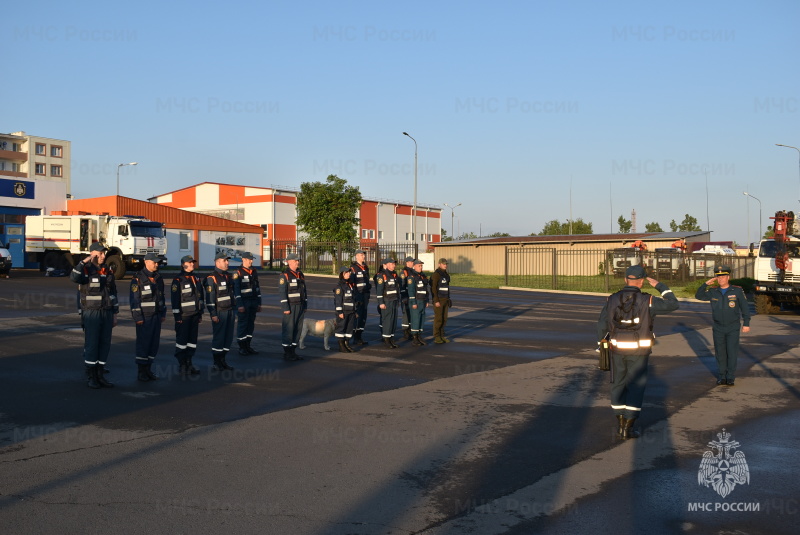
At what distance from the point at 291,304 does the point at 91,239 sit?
23773mm

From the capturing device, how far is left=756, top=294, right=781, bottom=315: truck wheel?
23.3 meters

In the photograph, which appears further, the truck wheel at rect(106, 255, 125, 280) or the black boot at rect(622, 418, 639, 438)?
the truck wheel at rect(106, 255, 125, 280)

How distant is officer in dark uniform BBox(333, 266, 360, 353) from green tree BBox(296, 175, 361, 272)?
36.3 metres

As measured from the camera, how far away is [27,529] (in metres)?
4.89

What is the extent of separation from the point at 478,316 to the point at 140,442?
15712 millimetres

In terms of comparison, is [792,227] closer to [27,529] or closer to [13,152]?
[27,529]

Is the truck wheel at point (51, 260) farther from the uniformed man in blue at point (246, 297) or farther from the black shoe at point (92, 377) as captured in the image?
the black shoe at point (92, 377)

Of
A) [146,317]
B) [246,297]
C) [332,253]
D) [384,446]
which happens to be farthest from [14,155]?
[384,446]

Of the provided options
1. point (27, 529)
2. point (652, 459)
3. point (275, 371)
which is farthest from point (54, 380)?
point (652, 459)

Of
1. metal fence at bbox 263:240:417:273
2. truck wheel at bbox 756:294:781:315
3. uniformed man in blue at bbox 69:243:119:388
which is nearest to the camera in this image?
uniformed man in blue at bbox 69:243:119:388

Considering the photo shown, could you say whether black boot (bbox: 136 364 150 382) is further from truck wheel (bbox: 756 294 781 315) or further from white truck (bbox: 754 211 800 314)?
truck wheel (bbox: 756 294 781 315)

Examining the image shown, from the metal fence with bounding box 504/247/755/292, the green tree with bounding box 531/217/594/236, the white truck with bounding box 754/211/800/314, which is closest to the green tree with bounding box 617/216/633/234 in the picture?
the green tree with bounding box 531/217/594/236

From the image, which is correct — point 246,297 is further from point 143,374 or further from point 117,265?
point 117,265

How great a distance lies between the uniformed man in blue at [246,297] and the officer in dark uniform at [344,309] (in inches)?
66.1
